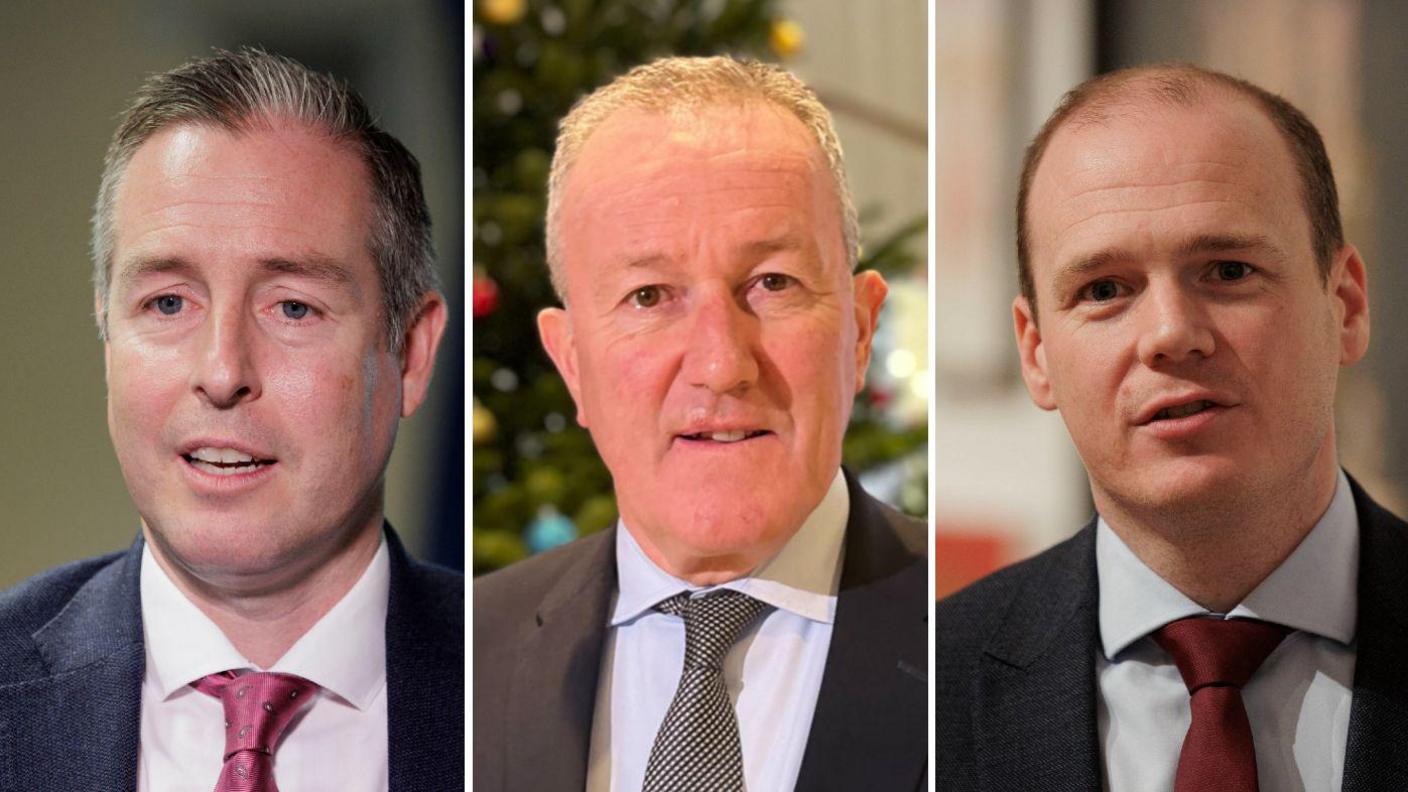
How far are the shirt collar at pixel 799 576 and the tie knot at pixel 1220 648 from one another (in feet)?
2.15

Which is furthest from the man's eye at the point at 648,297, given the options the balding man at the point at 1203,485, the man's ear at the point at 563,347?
the balding man at the point at 1203,485

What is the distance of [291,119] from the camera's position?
3062 millimetres

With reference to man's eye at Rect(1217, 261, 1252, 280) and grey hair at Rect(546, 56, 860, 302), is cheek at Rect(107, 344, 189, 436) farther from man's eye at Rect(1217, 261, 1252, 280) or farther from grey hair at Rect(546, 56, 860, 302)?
man's eye at Rect(1217, 261, 1252, 280)

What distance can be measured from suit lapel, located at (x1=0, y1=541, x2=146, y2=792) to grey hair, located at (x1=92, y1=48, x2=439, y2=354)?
0.62 metres

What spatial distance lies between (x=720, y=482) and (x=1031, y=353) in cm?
67

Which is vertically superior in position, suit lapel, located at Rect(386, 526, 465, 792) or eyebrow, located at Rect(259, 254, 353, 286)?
eyebrow, located at Rect(259, 254, 353, 286)

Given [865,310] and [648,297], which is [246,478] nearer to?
[648,297]

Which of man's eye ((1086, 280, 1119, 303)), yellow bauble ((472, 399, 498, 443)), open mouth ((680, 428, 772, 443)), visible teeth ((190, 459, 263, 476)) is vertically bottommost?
visible teeth ((190, 459, 263, 476))

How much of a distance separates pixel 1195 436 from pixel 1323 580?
0.37 metres

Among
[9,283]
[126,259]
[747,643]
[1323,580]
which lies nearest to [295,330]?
[126,259]

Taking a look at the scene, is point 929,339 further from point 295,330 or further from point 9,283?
point 9,283

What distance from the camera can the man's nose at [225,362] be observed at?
293cm

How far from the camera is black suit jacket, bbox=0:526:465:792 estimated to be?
2.95m

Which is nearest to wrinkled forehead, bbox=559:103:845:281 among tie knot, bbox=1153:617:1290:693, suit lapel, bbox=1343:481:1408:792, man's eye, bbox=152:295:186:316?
man's eye, bbox=152:295:186:316
